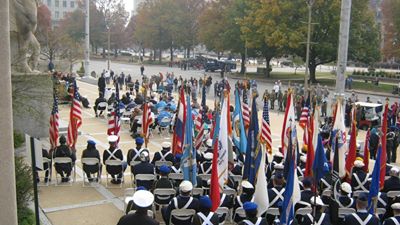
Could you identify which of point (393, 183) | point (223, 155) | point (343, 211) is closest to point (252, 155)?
point (223, 155)

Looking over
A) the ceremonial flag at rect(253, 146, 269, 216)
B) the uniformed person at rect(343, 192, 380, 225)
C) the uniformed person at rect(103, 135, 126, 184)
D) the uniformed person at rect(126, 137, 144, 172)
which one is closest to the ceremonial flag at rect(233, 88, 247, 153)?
the uniformed person at rect(126, 137, 144, 172)

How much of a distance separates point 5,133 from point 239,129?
9.56 metres

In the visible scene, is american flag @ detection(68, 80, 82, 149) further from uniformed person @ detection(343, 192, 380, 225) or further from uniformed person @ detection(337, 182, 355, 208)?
uniformed person @ detection(343, 192, 380, 225)

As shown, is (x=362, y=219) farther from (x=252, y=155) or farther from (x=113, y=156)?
(x=113, y=156)

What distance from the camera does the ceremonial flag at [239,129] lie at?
→ 1458cm

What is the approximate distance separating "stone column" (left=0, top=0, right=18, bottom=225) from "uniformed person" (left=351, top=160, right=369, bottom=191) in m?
8.10

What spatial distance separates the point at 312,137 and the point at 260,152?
310cm

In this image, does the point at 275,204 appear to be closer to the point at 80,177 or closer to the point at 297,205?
the point at 297,205

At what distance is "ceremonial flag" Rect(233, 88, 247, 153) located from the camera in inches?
574

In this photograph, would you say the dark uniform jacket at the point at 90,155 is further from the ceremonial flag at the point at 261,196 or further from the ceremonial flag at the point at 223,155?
the ceremonial flag at the point at 261,196

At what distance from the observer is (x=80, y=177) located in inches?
595

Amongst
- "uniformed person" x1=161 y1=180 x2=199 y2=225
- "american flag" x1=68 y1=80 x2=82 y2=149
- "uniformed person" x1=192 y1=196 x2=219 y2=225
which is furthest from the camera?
"american flag" x1=68 y1=80 x2=82 y2=149

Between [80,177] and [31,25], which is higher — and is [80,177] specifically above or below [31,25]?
below

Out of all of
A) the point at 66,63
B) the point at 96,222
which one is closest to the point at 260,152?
the point at 96,222
